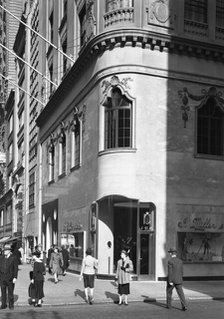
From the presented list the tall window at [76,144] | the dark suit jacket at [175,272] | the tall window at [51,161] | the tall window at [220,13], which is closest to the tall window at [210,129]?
the tall window at [220,13]

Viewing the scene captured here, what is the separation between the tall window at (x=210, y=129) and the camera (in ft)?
88.3

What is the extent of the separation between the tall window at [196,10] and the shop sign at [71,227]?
12.4 metres

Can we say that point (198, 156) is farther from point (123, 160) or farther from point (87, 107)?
point (87, 107)

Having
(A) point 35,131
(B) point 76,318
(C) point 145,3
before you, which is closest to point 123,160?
(C) point 145,3

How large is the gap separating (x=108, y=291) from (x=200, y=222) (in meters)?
7.46

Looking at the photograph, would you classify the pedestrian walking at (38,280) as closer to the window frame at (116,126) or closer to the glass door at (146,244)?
the glass door at (146,244)

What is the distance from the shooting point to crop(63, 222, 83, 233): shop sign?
3002 centimetres

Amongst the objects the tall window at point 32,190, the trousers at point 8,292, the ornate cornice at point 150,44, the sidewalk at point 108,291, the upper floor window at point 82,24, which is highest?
the upper floor window at point 82,24

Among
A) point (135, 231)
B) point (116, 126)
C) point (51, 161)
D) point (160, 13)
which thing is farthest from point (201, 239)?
point (51, 161)

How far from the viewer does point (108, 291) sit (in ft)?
66.2

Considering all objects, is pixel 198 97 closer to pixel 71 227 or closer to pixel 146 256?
pixel 146 256

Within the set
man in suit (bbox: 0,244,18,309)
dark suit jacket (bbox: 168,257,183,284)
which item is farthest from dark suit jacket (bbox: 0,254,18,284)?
dark suit jacket (bbox: 168,257,183,284)

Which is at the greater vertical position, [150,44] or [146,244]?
[150,44]

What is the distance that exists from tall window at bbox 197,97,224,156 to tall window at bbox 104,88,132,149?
3.69m
